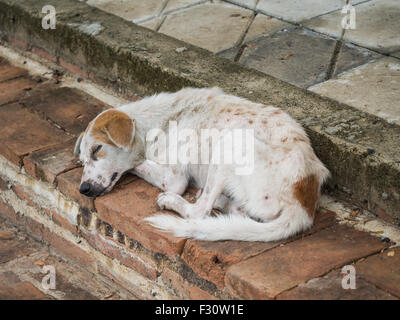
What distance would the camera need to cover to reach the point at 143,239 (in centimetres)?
320

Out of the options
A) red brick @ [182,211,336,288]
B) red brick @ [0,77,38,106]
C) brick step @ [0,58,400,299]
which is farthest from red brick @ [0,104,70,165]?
red brick @ [182,211,336,288]

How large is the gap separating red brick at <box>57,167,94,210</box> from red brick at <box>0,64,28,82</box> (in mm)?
1482

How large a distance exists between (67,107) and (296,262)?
2.15 metres

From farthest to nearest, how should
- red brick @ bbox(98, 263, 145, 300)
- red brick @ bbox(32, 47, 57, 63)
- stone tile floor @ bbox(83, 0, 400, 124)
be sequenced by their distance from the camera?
red brick @ bbox(32, 47, 57, 63)
stone tile floor @ bbox(83, 0, 400, 124)
red brick @ bbox(98, 263, 145, 300)

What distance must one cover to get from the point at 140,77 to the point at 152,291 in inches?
59.3

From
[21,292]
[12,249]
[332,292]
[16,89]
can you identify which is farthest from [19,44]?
[332,292]

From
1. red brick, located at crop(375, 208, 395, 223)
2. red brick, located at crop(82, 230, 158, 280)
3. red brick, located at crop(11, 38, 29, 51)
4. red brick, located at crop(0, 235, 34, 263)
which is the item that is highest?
red brick, located at crop(375, 208, 395, 223)

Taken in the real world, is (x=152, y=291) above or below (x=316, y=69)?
below

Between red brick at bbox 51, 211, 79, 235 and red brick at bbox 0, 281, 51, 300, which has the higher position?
red brick at bbox 51, 211, 79, 235

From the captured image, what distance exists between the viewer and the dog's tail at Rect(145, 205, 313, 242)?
293 centimetres

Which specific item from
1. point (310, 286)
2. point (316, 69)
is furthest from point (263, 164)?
point (316, 69)

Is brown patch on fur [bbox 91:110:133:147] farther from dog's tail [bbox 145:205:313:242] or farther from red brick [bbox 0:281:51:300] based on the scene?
red brick [bbox 0:281:51:300]

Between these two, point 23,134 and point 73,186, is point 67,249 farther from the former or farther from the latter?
point 23,134
